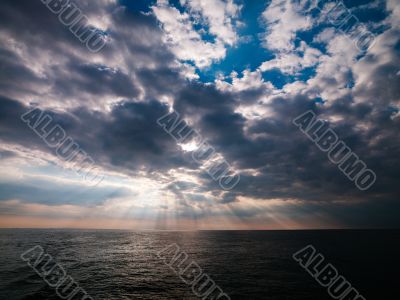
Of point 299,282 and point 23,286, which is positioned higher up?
point 299,282

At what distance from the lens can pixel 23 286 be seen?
30.1 m

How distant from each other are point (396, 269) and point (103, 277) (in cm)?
5547

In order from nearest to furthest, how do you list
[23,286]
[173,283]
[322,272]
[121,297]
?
[121,297] → [23,286] → [173,283] → [322,272]

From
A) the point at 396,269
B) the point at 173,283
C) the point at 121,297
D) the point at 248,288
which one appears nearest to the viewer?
the point at 121,297

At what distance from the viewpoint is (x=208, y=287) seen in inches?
1248

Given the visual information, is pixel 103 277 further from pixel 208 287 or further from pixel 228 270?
pixel 228 270

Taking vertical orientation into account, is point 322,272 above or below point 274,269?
above

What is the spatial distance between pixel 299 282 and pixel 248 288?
10.1m

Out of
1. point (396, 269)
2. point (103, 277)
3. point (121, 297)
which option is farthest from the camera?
point (396, 269)

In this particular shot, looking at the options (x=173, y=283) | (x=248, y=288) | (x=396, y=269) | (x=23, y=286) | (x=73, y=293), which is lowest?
(x=23, y=286)

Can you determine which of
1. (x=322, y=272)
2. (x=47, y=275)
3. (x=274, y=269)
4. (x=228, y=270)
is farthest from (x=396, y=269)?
(x=47, y=275)

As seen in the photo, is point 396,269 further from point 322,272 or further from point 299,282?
point 299,282

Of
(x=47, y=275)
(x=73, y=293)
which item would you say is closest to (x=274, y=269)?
(x=73, y=293)

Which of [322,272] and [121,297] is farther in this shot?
[322,272]
